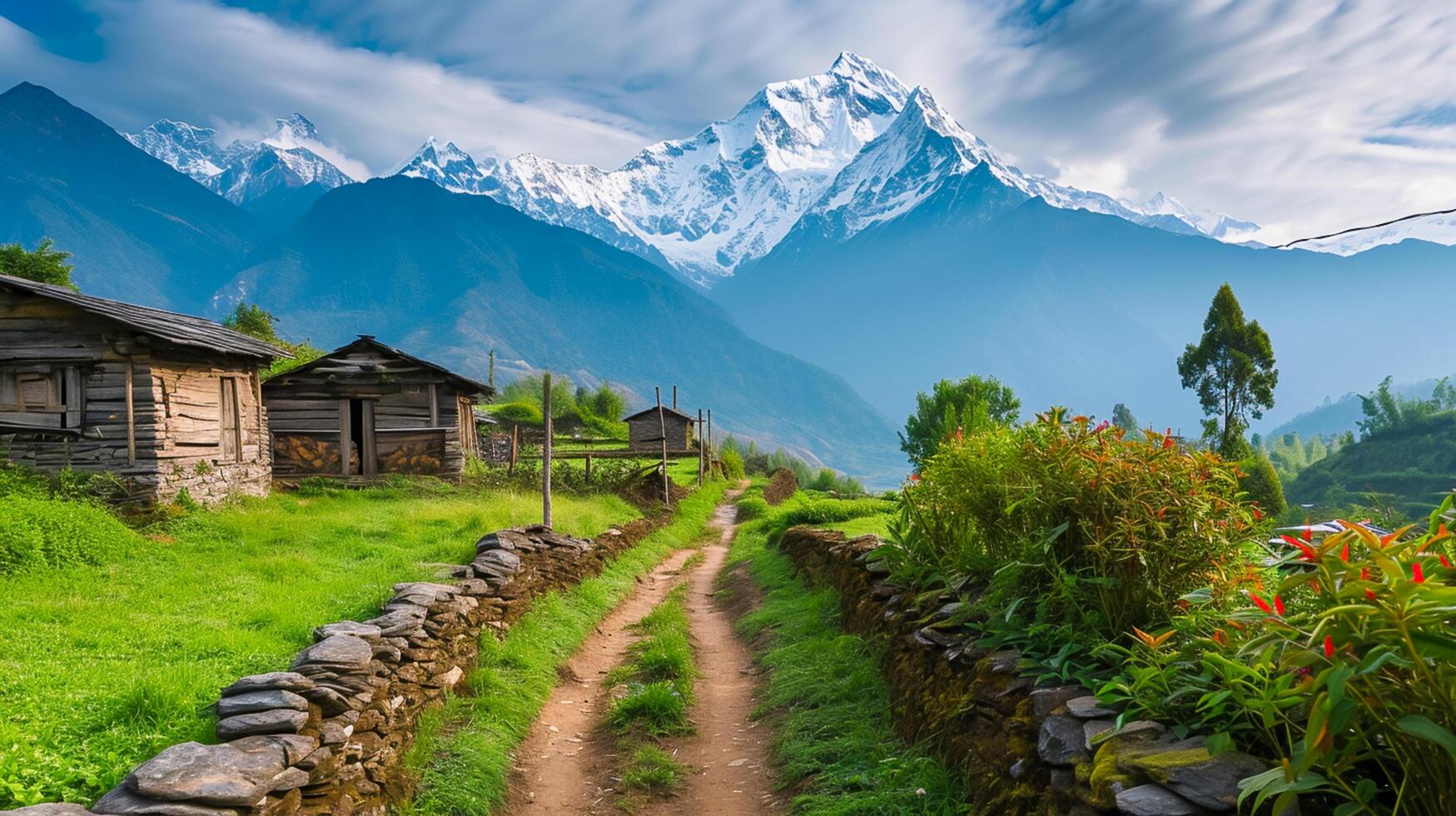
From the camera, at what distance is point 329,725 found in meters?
5.09

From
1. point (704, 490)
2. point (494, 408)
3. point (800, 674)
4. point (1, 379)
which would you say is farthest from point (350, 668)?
point (494, 408)

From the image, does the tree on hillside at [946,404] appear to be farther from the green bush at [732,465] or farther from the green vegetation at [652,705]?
the green vegetation at [652,705]

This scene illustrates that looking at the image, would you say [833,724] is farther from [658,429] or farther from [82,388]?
[658,429]

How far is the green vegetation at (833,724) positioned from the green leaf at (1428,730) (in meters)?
2.73

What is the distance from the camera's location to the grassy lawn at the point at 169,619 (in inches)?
181

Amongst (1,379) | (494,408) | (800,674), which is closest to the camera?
(800,674)

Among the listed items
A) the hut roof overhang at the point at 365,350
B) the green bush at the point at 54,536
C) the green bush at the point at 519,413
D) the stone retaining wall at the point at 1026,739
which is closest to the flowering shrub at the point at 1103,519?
the stone retaining wall at the point at 1026,739

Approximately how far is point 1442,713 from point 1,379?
2029 cm

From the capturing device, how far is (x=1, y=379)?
14.8m

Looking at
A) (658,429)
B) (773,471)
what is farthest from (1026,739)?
(773,471)

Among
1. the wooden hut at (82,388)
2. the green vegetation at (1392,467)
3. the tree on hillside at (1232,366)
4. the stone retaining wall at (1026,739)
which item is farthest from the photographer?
the green vegetation at (1392,467)

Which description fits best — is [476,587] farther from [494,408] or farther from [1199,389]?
[494,408]

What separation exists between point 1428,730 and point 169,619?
8.98 meters

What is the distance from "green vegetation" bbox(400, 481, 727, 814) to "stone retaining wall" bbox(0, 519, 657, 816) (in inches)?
7.4
